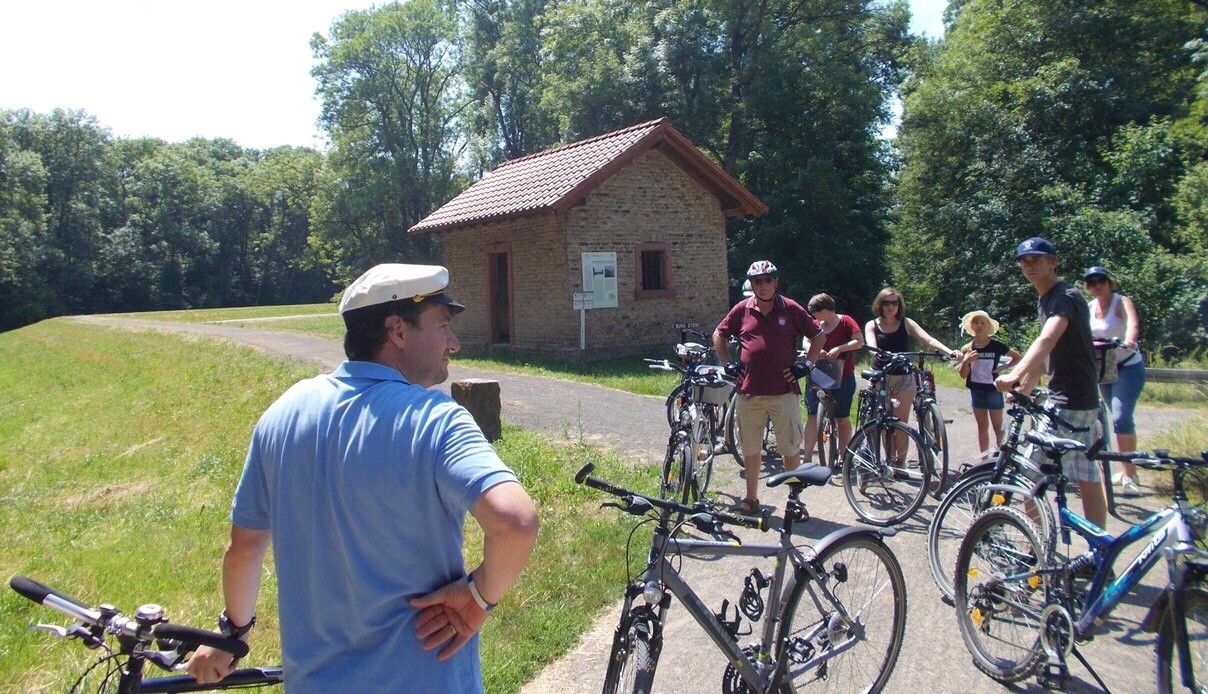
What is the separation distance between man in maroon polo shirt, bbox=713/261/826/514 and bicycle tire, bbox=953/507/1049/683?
7.45 ft

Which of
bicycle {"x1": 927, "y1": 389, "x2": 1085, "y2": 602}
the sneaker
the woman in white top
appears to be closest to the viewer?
bicycle {"x1": 927, "y1": 389, "x2": 1085, "y2": 602}

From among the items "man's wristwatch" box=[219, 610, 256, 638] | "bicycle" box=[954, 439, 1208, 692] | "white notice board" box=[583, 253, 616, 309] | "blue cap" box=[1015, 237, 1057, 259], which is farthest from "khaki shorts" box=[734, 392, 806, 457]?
"white notice board" box=[583, 253, 616, 309]

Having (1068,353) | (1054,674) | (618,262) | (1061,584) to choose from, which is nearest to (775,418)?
(1068,353)

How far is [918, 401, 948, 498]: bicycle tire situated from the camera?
6707 millimetres

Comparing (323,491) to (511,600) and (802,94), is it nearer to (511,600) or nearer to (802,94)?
(511,600)

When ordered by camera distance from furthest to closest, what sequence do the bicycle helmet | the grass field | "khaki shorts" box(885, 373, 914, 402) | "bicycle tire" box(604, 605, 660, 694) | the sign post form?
the sign post
"khaki shorts" box(885, 373, 914, 402)
the bicycle helmet
the grass field
"bicycle tire" box(604, 605, 660, 694)

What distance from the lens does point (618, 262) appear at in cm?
1992

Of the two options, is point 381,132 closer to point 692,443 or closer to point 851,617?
point 692,443

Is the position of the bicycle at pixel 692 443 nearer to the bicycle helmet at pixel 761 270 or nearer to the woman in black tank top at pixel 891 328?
the bicycle helmet at pixel 761 270

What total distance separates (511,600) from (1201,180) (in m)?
21.2

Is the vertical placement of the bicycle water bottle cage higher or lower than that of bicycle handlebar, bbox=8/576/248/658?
lower

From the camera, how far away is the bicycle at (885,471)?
659cm

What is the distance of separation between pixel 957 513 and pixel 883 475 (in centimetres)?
180

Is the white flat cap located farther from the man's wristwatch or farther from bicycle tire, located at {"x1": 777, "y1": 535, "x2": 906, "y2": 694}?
bicycle tire, located at {"x1": 777, "y1": 535, "x2": 906, "y2": 694}
